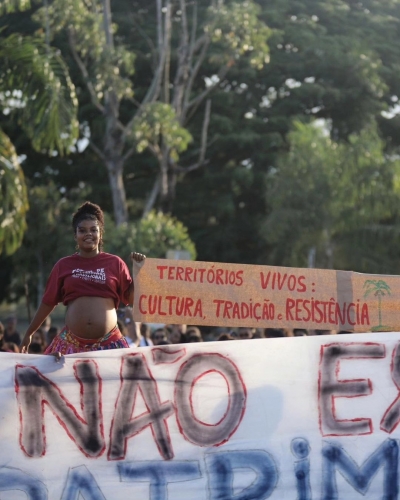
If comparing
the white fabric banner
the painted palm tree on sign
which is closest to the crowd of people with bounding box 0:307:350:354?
the painted palm tree on sign

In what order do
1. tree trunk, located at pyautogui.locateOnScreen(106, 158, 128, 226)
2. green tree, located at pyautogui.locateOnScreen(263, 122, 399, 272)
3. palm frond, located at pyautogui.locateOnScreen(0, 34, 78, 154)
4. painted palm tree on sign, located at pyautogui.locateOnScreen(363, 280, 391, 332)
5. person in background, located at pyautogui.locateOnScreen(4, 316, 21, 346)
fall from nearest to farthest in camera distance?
painted palm tree on sign, located at pyautogui.locateOnScreen(363, 280, 391, 332)
person in background, located at pyautogui.locateOnScreen(4, 316, 21, 346)
palm frond, located at pyautogui.locateOnScreen(0, 34, 78, 154)
green tree, located at pyautogui.locateOnScreen(263, 122, 399, 272)
tree trunk, located at pyautogui.locateOnScreen(106, 158, 128, 226)

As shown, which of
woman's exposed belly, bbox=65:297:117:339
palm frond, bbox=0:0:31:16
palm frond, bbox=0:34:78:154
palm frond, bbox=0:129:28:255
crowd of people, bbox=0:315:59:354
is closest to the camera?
woman's exposed belly, bbox=65:297:117:339

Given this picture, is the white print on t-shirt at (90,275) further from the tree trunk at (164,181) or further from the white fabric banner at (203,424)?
the tree trunk at (164,181)

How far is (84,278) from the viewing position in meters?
5.78

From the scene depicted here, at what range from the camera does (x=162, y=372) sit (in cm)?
550

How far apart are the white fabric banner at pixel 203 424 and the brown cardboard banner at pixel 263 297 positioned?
509 mm

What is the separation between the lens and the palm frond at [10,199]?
13648 millimetres

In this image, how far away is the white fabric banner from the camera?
5.27 m

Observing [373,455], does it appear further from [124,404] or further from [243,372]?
[124,404]

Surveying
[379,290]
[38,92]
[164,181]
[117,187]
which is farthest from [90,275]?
[164,181]

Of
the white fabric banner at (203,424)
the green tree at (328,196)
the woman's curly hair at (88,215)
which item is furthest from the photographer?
the green tree at (328,196)

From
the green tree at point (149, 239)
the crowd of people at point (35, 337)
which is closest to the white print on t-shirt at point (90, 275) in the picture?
the crowd of people at point (35, 337)

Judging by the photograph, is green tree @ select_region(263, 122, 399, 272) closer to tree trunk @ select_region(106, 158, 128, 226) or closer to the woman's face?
tree trunk @ select_region(106, 158, 128, 226)

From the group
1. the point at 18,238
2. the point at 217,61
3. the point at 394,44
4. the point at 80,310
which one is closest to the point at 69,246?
the point at 217,61
